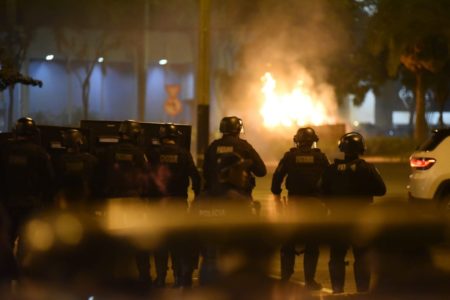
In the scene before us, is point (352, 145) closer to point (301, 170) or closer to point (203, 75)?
point (301, 170)

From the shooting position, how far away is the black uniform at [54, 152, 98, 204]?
710cm

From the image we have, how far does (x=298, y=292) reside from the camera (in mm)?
3951

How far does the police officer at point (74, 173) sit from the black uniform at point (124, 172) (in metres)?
0.15

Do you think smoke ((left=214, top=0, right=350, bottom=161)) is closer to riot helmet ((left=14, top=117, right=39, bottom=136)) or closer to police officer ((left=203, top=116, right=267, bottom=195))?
police officer ((left=203, top=116, right=267, bottom=195))

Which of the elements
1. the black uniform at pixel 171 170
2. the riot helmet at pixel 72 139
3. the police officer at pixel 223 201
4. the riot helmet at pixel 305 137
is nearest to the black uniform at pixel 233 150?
the black uniform at pixel 171 170

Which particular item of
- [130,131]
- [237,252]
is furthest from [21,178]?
[237,252]

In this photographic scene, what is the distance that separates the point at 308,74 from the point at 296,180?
30.2 metres

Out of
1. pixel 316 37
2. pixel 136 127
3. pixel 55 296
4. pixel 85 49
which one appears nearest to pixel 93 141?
pixel 136 127

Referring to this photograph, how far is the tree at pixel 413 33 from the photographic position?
27.5 meters

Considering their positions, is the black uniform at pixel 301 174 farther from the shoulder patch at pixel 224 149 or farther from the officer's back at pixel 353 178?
the officer's back at pixel 353 178

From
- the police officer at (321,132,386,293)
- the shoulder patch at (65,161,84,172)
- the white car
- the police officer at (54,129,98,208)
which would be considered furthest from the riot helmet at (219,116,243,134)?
the white car

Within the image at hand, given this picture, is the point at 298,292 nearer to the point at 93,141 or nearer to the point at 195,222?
the point at 195,222

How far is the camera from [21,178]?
6949 mm

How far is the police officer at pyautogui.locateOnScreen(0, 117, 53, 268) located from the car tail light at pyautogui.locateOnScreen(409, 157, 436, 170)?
646 cm
